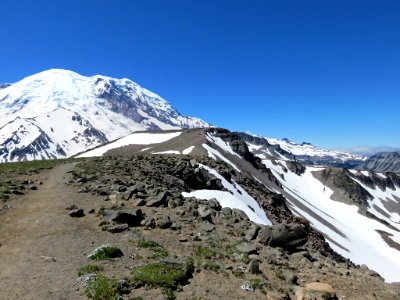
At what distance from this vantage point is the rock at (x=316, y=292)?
59.7 feet

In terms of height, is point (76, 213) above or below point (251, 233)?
above

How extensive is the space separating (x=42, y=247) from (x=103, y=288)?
753 cm

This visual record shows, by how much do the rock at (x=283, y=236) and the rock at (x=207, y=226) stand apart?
11.4 feet

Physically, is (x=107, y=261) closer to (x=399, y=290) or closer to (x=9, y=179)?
(x=399, y=290)

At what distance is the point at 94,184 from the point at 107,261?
68.2 ft

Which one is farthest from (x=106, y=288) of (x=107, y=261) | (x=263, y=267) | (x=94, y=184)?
(x=94, y=184)

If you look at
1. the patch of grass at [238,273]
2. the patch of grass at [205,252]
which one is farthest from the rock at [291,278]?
the patch of grass at [205,252]

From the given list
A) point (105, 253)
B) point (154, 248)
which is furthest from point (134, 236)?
point (105, 253)

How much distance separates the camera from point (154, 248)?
22312 millimetres

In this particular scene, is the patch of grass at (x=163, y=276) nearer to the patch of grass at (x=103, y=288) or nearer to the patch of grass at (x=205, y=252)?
the patch of grass at (x=103, y=288)

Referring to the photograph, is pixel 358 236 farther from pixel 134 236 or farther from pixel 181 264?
pixel 181 264

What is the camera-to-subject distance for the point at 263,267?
2162cm

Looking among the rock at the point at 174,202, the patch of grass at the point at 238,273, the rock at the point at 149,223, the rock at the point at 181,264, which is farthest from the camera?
the rock at the point at 174,202

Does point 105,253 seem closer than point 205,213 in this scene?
Yes
